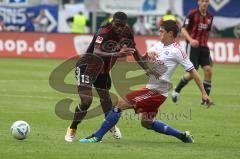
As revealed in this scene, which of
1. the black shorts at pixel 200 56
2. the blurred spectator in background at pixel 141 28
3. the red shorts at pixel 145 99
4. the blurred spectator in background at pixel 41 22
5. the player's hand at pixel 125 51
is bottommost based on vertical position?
the blurred spectator in background at pixel 41 22

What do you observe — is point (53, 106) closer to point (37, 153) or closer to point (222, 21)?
point (37, 153)

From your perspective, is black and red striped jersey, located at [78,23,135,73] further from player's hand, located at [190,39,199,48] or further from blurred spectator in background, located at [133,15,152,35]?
blurred spectator in background, located at [133,15,152,35]

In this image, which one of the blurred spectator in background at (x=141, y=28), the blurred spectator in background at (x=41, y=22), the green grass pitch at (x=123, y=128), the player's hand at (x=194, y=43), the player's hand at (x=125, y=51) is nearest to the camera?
the green grass pitch at (x=123, y=128)

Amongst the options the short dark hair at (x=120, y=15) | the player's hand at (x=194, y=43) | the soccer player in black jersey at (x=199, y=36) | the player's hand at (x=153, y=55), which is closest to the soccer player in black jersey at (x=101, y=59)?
the short dark hair at (x=120, y=15)

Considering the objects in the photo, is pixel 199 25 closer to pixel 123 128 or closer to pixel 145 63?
pixel 123 128

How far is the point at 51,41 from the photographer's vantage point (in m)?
Answer: 32.5

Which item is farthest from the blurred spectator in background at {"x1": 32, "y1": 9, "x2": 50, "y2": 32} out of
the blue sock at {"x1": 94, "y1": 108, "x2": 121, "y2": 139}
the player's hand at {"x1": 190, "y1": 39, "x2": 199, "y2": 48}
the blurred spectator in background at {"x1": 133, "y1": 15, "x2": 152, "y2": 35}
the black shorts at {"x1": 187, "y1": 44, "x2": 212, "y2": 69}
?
the blue sock at {"x1": 94, "y1": 108, "x2": 121, "y2": 139}

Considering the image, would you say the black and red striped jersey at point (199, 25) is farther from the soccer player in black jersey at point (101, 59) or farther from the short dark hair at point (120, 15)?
the short dark hair at point (120, 15)

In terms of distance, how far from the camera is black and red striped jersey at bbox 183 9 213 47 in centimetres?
1847

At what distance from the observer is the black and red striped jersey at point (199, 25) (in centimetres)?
1847

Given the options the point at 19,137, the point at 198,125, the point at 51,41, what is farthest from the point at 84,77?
the point at 51,41

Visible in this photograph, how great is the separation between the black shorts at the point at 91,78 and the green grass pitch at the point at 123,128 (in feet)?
3.00

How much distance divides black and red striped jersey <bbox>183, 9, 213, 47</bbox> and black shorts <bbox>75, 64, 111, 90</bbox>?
6.57m

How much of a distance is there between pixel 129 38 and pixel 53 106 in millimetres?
5147
